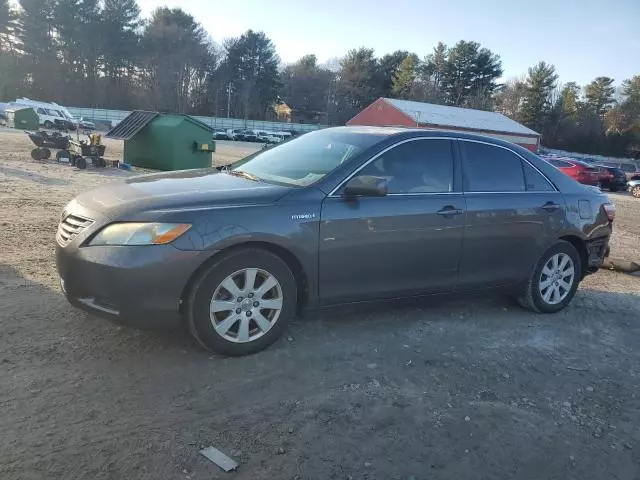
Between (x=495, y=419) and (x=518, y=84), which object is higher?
(x=518, y=84)

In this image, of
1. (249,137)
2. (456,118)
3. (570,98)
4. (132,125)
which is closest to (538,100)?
(570,98)

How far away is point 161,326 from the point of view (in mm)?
3701

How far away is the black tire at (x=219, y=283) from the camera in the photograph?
3719mm

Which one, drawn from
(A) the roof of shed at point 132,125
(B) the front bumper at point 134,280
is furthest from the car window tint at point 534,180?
(A) the roof of shed at point 132,125

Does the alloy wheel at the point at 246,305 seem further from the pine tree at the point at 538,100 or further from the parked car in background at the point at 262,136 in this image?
the pine tree at the point at 538,100

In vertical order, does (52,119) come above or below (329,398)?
above

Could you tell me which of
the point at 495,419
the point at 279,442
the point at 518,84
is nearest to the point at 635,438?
the point at 495,419

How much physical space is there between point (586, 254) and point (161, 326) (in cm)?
435

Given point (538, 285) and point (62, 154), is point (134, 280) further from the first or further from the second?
point (62, 154)

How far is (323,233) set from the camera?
4.11 meters

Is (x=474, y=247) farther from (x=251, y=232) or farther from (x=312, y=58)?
(x=312, y=58)

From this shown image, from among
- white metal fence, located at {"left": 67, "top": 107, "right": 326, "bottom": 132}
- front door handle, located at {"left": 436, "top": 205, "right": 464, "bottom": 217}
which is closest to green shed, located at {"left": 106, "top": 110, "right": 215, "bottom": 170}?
front door handle, located at {"left": 436, "top": 205, "right": 464, "bottom": 217}

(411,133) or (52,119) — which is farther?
(52,119)

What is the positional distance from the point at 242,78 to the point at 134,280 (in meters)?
84.8
